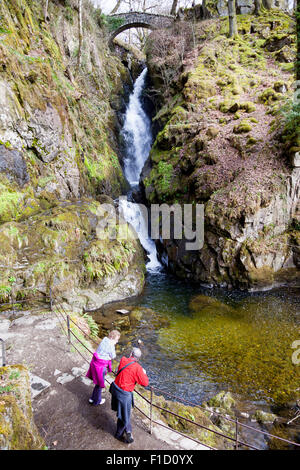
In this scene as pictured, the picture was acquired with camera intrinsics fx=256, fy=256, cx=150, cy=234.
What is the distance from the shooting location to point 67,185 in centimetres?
1400

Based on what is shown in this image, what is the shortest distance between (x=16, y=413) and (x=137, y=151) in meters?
23.0

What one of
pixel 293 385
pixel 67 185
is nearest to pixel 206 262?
pixel 293 385

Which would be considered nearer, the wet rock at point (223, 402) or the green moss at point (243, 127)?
the wet rock at point (223, 402)

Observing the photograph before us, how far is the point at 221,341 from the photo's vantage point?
29.3 ft

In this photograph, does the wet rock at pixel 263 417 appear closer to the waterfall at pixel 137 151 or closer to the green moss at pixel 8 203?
the waterfall at pixel 137 151

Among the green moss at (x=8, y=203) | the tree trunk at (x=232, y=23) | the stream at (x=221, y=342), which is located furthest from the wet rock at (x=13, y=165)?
the tree trunk at (x=232, y=23)

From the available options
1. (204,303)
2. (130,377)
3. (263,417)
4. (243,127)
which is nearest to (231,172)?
(243,127)

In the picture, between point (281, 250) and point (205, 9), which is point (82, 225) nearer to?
point (281, 250)

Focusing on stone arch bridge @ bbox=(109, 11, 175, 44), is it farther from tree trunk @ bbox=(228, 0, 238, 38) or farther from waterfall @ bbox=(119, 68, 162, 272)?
tree trunk @ bbox=(228, 0, 238, 38)

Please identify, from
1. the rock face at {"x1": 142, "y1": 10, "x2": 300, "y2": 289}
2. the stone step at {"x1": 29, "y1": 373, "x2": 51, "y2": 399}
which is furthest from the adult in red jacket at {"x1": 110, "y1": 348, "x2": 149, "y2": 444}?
the rock face at {"x1": 142, "y1": 10, "x2": 300, "y2": 289}

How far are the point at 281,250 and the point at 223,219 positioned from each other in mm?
3149

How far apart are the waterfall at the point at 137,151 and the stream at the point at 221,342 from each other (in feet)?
9.95

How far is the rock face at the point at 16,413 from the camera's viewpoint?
2631 mm
